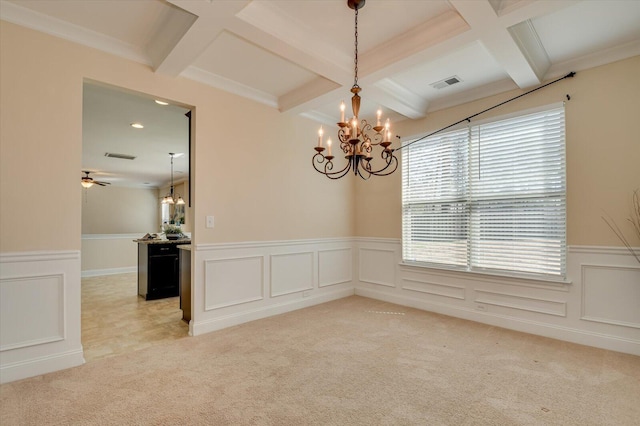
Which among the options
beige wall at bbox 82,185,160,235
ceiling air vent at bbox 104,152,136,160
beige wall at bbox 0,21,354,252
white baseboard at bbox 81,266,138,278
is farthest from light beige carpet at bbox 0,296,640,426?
beige wall at bbox 82,185,160,235

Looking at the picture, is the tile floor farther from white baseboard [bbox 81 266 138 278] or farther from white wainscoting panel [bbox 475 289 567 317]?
white wainscoting panel [bbox 475 289 567 317]

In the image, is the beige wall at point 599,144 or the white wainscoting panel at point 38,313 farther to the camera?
the beige wall at point 599,144

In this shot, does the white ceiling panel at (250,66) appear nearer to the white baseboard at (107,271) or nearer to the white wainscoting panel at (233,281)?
the white wainscoting panel at (233,281)

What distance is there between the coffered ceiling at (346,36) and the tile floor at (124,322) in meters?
2.75

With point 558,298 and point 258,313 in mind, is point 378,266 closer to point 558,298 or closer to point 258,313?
point 258,313

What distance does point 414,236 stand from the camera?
15.0 feet

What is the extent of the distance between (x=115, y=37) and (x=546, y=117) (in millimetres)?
4305

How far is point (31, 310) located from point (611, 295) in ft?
16.7

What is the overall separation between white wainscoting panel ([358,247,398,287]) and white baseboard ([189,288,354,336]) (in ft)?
1.43

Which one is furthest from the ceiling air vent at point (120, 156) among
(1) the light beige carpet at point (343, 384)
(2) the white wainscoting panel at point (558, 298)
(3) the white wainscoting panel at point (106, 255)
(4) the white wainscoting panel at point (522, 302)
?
(4) the white wainscoting panel at point (522, 302)

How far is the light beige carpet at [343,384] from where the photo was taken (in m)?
2.01

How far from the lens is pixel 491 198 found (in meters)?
3.79

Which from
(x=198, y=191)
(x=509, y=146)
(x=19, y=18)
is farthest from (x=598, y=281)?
(x=19, y=18)

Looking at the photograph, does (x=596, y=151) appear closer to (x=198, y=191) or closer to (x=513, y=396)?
(x=513, y=396)
